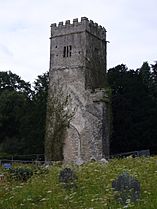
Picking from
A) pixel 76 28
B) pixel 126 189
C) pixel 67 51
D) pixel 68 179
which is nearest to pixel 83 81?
pixel 67 51

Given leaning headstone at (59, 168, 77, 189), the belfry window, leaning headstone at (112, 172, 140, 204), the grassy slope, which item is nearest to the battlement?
Answer: the belfry window

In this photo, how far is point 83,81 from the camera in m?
40.9

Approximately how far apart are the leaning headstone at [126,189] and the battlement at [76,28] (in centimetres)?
3202

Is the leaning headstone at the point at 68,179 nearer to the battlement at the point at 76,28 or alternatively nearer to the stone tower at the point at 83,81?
the stone tower at the point at 83,81

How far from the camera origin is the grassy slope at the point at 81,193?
1009cm

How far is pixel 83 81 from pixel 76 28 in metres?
5.18

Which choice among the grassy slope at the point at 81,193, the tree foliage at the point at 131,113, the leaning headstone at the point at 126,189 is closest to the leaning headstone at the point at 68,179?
the grassy slope at the point at 81,193

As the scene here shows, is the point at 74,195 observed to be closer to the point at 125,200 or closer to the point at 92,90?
the point at 125,200

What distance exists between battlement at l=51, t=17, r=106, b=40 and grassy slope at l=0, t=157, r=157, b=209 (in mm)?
28302

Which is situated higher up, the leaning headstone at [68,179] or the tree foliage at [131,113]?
the tree foliage at [131,113]

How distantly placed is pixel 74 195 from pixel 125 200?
66.8 inches

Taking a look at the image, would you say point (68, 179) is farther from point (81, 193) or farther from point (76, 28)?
point (76, 28)

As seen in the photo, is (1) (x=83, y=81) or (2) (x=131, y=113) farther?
(2) (x=131, y=113)

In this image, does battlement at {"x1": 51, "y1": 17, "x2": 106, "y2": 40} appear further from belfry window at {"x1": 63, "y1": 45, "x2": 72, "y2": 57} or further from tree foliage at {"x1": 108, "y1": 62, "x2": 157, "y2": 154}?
tree foliage at {"x1": 108, "y1": 62, "x2": 157, "y2": 154}
